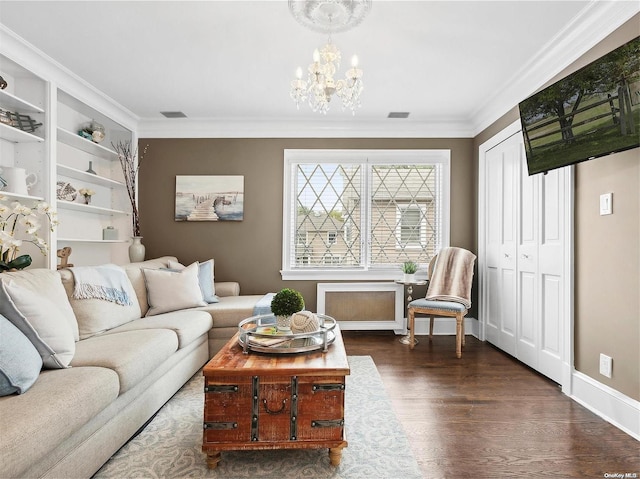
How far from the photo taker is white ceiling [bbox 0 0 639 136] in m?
2.34

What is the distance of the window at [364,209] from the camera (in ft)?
14.8

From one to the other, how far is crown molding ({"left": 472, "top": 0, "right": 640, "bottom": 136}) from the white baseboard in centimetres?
213

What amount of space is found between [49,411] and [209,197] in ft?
10.8

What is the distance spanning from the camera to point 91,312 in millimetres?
2447

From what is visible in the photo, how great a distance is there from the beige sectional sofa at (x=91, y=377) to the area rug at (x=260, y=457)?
94mm

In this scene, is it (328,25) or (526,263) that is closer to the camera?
(328,25)

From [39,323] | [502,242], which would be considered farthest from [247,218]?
[39,323]

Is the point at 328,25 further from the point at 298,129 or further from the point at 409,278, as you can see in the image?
the point at 409,278

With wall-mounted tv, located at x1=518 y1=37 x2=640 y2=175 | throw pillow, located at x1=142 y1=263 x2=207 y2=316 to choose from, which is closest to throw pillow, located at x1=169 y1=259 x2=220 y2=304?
throw pillow, located at x1=142 y1=263 x2=207 y2=316

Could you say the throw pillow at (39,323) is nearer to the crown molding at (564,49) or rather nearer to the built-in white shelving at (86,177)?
the built-in white shelving at (86,177)

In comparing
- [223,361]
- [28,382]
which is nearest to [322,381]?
[223,361]

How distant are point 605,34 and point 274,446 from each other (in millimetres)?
2978

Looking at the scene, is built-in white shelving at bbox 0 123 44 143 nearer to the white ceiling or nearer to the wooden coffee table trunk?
the white ceiling

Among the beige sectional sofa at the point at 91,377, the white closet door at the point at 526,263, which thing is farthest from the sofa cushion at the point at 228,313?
the white closet door at the point at 526,263
